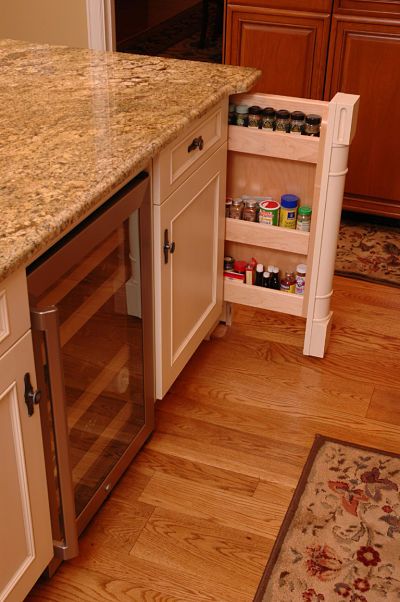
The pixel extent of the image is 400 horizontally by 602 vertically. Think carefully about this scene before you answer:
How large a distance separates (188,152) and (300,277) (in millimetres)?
650

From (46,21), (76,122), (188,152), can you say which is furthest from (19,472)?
(46,21)

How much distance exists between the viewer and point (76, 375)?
1.70 m

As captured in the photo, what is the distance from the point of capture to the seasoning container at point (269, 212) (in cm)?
241

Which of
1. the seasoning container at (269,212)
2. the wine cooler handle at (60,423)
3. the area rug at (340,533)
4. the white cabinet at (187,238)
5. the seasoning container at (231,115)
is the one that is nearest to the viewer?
the wine cooler handle at (60,423)

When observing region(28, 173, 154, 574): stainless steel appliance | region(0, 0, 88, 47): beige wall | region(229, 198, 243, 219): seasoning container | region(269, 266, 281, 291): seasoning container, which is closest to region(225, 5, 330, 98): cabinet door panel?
region(0, 0, 88, 47): beige wall

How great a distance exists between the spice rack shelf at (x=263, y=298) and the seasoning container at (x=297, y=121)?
527mm

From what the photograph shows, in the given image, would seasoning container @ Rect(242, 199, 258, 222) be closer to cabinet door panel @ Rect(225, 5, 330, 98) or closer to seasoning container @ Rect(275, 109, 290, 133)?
seasoning container @ Rect(275, 109, 290, 133)

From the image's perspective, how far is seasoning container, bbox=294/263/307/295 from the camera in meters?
2.47

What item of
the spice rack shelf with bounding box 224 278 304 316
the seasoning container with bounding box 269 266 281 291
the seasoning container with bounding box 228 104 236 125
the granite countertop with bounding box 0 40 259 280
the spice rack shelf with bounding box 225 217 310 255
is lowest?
the spice rack shelf with bounding box 224 278 304 316

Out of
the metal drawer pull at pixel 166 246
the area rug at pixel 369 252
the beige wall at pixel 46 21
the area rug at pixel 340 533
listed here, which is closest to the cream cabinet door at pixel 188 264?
the metal drawer pull at pixel 166 246

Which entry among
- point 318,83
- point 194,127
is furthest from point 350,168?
point 194,127

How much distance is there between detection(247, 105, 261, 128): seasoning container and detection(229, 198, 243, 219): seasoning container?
263 mm

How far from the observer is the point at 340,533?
193cm

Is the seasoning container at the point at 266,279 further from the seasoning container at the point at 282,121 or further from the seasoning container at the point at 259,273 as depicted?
the seasoning container at the point at 282,121
